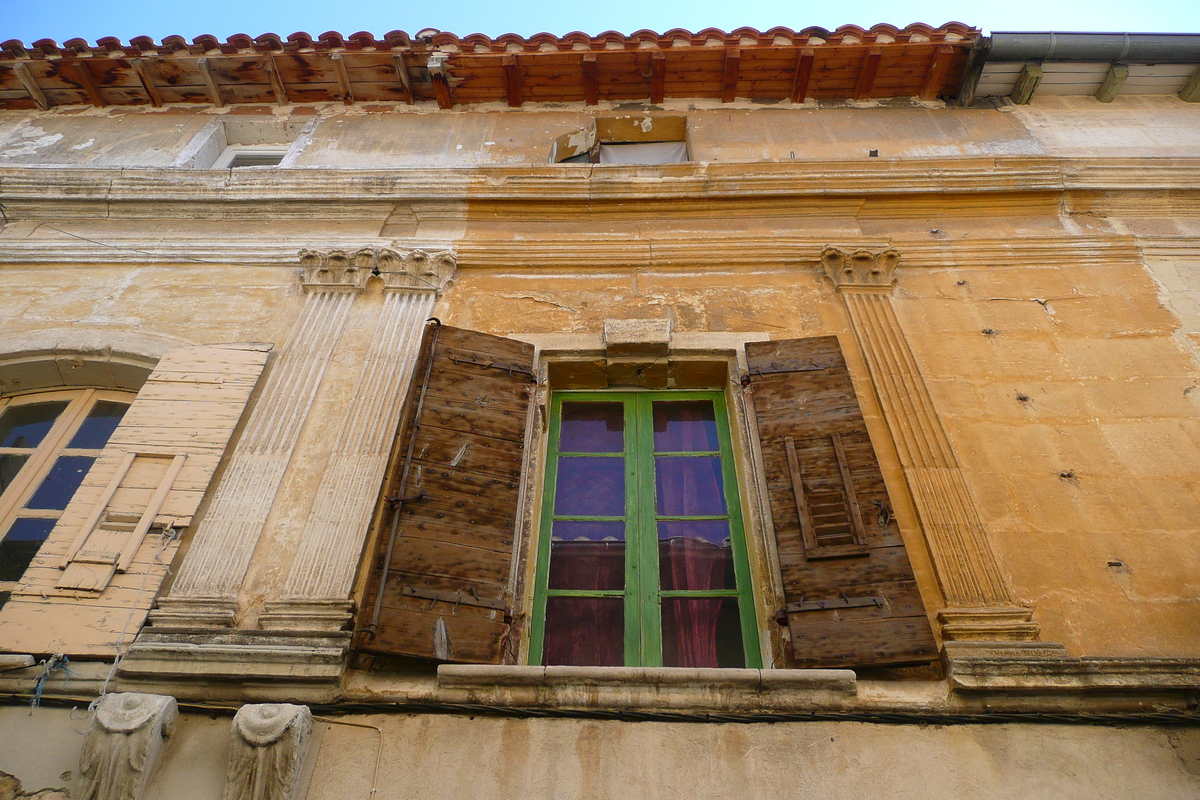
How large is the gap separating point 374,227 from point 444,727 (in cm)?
412

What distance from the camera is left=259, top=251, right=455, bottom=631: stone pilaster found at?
3.85m

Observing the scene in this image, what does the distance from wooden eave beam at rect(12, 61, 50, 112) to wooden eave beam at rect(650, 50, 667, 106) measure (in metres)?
5.82

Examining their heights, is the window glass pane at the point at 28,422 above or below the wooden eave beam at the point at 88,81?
below

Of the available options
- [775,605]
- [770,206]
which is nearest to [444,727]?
[775,605]

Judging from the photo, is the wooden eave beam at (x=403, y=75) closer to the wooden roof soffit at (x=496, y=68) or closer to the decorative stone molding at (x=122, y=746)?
the wooden roof soffit at (x=496, y=68)

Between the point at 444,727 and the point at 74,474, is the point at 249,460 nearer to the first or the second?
the point at 74,474

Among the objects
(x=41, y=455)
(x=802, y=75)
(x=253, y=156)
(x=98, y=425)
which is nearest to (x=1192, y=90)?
(x=802, y=75)

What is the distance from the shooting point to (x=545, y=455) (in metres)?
4.86

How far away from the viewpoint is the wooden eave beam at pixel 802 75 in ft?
23.7

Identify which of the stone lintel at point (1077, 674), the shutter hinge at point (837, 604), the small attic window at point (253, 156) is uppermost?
the small attic window at point (253, 156)

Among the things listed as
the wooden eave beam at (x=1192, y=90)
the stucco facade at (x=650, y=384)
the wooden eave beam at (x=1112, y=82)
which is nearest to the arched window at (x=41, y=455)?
the stucco facade at (x=650, y=384)

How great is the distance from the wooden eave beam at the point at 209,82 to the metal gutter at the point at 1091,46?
284 inches

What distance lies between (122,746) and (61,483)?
2.23 m

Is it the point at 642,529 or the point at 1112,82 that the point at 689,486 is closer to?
the point at 642,529
